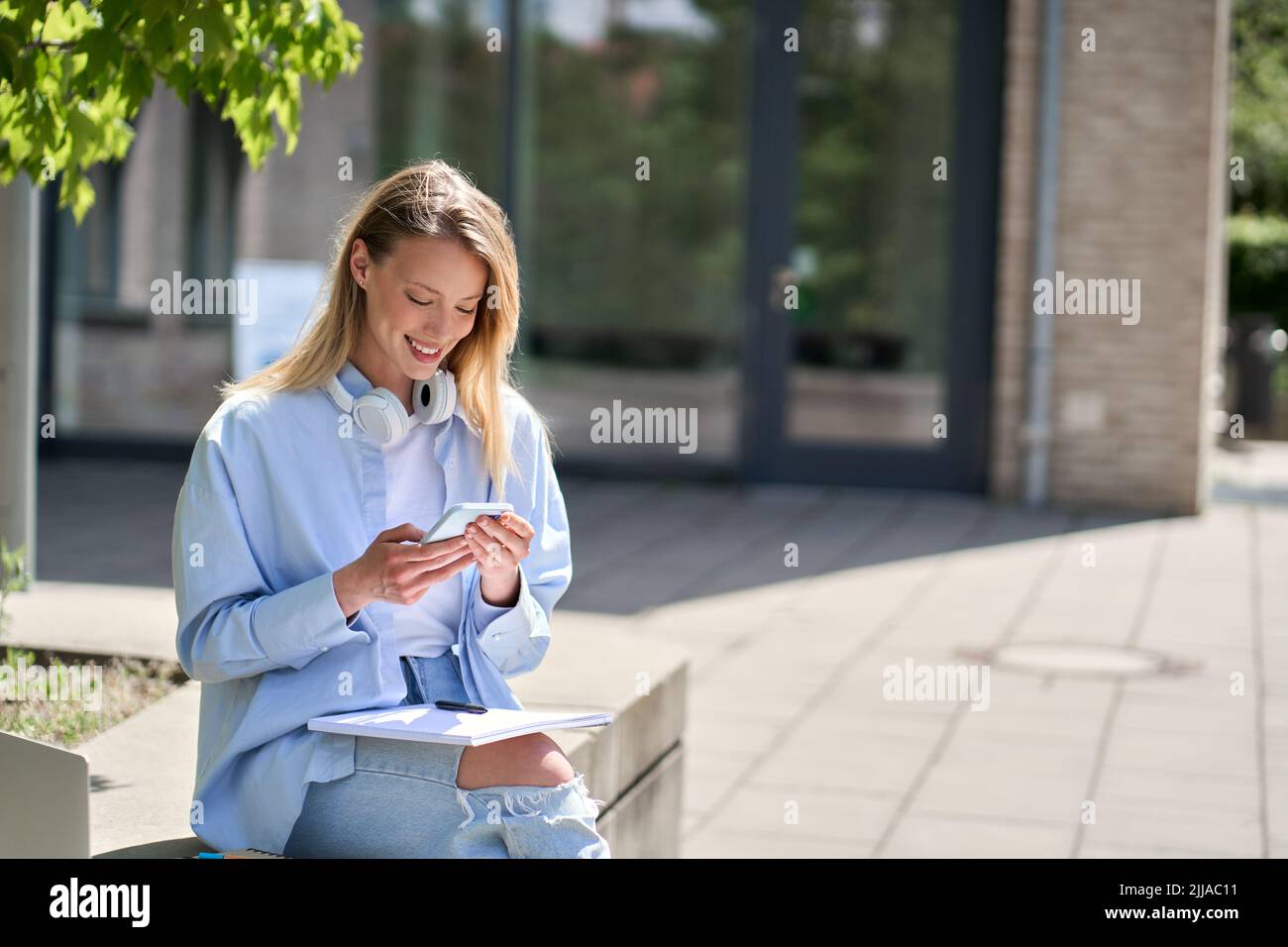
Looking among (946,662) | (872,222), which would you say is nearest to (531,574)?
(946,662)

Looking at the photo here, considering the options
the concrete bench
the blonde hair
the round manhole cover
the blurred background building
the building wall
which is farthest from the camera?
the blurred background building

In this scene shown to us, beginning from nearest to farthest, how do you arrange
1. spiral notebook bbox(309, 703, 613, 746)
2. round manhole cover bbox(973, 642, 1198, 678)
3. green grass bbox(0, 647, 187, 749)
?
spiral notebook bbox(309, 703, 613, 746)
green grass bbox(0, 647, 187, 749)
round manhole cover bbox(973, 642, 1198, 678)

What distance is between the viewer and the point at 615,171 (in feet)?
43.6

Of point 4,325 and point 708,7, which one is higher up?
point 708,7

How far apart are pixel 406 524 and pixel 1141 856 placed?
2892 millimetres

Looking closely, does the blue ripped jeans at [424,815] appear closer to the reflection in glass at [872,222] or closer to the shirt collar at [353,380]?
the shirt collar at [353,380]

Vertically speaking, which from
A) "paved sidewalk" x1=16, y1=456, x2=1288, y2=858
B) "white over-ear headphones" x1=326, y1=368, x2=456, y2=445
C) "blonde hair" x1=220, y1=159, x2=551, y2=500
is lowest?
"paved sidewalk" x1=16, y1=456, x2=1288, y2=858

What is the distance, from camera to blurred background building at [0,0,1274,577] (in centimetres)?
1131

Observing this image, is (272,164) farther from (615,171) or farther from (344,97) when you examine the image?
(615,171)

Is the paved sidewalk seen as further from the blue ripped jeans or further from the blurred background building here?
the blue ripped jeans

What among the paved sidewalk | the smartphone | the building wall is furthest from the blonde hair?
the building wall
